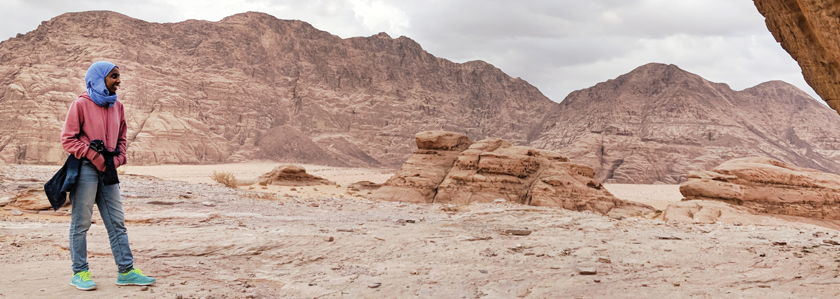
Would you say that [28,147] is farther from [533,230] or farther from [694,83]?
[694,83]

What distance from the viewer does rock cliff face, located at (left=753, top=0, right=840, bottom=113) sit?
184 inches

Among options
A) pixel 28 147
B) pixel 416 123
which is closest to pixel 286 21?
pixel 416 123

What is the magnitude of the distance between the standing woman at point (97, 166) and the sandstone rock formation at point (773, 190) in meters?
19.2

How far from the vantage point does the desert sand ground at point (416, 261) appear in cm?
381

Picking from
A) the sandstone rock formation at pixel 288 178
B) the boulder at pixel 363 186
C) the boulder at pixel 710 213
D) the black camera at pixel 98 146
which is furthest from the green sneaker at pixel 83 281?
the boulder at pixel 363 186

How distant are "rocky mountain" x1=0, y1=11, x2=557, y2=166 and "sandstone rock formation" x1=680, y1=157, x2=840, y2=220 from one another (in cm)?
4304

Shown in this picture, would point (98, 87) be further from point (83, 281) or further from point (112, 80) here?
point (83, 281)

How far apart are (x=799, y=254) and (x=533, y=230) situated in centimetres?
343

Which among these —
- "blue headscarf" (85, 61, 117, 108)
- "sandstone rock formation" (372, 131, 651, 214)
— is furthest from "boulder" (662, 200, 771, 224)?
"blue headscarf" (85, 61, 117, 108)

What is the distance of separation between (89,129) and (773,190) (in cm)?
2031

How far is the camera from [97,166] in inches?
132

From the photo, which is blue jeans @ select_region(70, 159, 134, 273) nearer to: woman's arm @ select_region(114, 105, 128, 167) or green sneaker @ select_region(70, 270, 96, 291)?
green sneaker @ select_region(70, 270, 96, 291)

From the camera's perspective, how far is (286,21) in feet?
231

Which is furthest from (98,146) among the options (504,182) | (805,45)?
(504,182)
